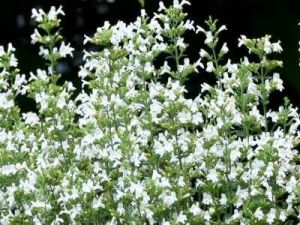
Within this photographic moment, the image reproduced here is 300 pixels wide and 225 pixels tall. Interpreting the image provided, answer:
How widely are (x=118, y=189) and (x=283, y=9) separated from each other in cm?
132

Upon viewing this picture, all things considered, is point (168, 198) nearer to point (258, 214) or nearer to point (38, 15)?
point (258, 214)

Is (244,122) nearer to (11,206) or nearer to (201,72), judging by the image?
(11,206)

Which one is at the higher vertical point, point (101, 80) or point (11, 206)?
point (101, 80)

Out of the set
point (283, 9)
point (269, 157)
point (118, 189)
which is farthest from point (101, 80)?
point (283, 9)

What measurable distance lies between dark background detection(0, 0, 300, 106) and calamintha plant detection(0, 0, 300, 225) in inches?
33.3

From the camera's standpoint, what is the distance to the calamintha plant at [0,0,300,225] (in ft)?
8.82

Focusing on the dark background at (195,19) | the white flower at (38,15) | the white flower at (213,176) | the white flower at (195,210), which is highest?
the dark background at (195,19)

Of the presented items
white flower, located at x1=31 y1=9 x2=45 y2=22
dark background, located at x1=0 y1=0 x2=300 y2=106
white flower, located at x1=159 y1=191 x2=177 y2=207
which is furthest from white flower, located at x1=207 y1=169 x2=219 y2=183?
dark background, located at x1=0 y1=0 x2=300 y2=106

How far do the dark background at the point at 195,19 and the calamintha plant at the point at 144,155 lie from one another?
2.78 ft

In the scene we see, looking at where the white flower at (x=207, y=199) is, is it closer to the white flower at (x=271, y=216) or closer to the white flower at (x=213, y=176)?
the white flower at (x=213, y=176)

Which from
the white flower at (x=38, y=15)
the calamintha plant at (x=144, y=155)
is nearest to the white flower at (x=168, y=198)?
the calamintha plant at (x=144, y=155)

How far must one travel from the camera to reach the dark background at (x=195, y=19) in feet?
12.1

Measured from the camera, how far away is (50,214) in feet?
9.16

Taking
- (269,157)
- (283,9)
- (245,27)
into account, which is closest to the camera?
(269,157)
